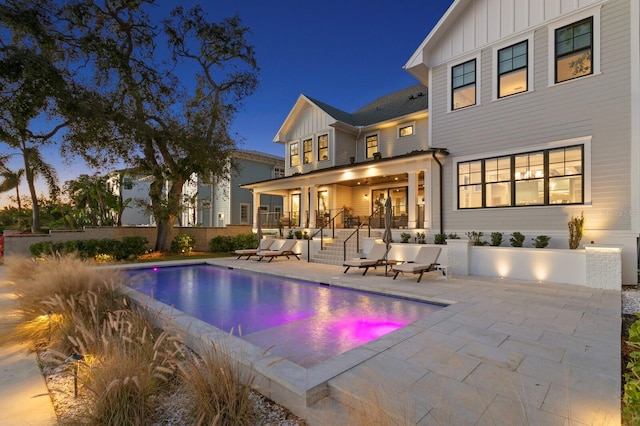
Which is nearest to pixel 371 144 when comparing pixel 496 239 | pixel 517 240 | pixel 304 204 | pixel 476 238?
pixel 304 204

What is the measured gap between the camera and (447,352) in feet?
13.3

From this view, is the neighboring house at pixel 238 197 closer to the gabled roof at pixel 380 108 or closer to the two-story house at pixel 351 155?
the two-story house at pixel 351 155

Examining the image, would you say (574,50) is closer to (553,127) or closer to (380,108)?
(553,127)

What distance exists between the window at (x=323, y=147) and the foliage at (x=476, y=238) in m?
9.99

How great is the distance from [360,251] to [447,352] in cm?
980

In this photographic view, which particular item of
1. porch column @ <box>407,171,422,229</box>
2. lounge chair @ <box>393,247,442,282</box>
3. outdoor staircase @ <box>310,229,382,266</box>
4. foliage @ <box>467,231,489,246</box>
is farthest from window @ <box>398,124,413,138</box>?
lounge chair @ <box>393,247,442,282</box>

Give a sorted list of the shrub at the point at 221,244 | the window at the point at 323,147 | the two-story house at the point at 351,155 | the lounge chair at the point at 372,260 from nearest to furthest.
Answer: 1. the lounge chair at the point at 372,260
2. the two-story house at the point at 351,155
3. the window at the point at 323,147
4. the shrub at the point at 221,244

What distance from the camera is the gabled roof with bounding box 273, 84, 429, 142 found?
17516mm

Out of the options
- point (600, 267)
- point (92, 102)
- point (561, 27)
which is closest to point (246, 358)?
point (600, 267)

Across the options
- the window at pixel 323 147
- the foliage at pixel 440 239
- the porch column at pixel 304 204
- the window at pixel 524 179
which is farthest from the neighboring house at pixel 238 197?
the window at pixel 524 179

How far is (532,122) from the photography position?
10.8m

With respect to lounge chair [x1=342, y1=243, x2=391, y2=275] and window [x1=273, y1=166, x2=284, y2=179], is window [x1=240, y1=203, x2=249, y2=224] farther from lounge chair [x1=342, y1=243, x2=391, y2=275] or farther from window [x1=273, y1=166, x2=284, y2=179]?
lounge chair [x1=342, y1=243, x2=391, y2=275]

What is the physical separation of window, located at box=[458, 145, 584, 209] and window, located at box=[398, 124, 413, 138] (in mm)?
5173

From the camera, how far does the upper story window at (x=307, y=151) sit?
20453 millimetres
